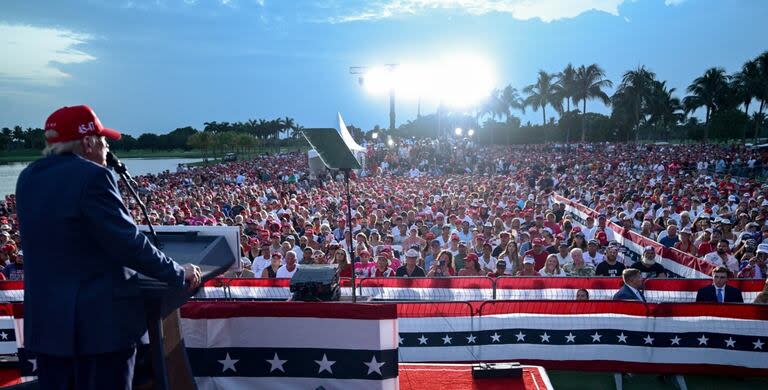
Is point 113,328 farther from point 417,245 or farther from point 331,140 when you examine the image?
point 417,245

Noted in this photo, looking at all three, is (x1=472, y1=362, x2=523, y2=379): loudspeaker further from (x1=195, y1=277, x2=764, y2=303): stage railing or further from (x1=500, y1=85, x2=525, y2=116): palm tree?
(x1=500, y1=85, x2=525, y2=116): palm tree

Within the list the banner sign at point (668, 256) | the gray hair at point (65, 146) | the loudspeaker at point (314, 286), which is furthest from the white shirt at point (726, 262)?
the gray hair at point (65, 146)

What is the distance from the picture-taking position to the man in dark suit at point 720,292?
6882mm

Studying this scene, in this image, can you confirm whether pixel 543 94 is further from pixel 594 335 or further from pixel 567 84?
pixel 594 335

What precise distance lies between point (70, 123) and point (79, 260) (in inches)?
24.3

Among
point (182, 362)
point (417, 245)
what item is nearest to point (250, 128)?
point (417, 245)

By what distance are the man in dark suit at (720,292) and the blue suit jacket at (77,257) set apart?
22.6ft

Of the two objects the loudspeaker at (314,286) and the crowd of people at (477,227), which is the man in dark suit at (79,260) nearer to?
the loudspeaker at (314,286)

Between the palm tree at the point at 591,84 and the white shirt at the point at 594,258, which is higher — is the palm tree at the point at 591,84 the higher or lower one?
the higher one

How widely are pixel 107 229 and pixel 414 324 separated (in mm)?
4689

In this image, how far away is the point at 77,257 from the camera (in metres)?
2.38

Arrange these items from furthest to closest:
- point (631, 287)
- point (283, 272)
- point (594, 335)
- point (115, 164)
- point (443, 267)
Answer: point (283, 272)
point (443, 267)
point (631, 287)
point (594, 335)
point (115, 164)

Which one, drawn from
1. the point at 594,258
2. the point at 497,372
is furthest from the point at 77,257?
the point at 594,258

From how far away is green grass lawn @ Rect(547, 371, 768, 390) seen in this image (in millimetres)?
6203
